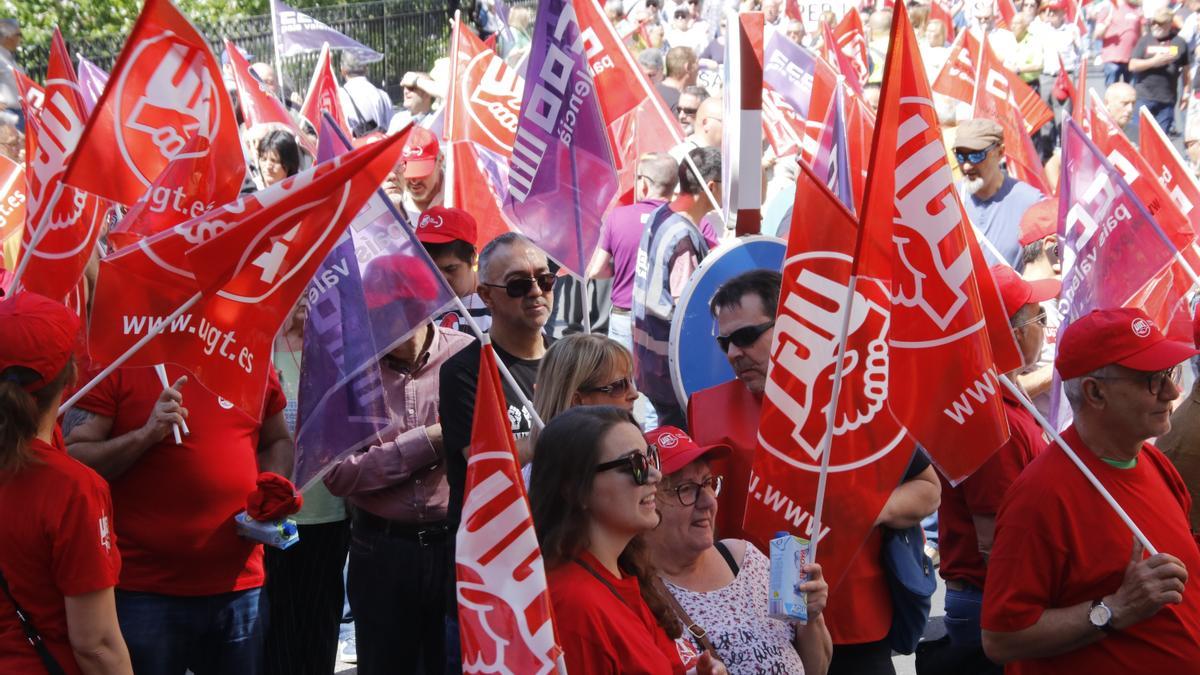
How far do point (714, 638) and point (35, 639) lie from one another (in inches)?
64.1

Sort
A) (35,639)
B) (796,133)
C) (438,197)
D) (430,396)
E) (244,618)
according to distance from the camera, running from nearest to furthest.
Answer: (35,639) < (244,618) < (430,396) < (438,197) < (796,133)

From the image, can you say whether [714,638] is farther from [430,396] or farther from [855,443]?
[430,396]

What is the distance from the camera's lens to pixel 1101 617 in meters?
3.88

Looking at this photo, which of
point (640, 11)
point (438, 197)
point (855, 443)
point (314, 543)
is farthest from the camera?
point (640, 11)

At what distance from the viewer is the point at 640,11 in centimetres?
2083

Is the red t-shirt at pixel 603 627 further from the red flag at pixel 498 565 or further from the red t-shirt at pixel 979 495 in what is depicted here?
the red t-shirt at pixel 979 495

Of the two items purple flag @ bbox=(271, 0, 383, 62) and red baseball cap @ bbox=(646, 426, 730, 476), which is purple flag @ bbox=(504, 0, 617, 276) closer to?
red baseball cap @ bbox=(646, 426, 730, 476)

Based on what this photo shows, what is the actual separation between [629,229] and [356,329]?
425 centimetres

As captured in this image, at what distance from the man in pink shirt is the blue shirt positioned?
10.5 meters

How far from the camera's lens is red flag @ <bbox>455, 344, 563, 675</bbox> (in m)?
3.38

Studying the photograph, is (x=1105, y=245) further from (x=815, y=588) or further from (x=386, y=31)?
(x=386, y=31)

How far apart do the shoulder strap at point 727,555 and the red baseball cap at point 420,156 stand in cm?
496

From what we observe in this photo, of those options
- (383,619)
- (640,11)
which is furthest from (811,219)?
(640,11)

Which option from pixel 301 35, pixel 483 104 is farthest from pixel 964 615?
pixel 301 35
